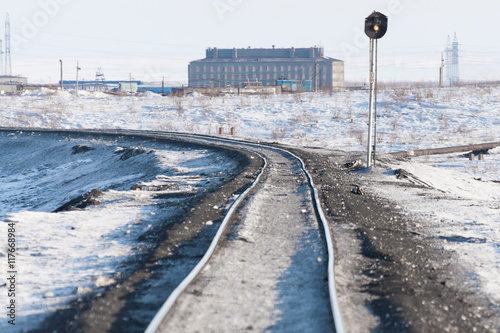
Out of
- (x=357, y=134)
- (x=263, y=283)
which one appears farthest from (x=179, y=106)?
(x=263, y=283)

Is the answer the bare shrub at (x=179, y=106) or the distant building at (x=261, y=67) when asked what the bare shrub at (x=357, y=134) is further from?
the distant building at (x=261, y=67)

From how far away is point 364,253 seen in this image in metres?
8.22

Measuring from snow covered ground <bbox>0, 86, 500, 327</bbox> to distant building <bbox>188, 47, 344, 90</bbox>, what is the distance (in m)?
69.2

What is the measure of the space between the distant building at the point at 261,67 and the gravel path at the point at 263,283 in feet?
418

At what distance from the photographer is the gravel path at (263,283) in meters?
5.54

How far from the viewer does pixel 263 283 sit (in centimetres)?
671

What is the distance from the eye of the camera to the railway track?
554 centimetres

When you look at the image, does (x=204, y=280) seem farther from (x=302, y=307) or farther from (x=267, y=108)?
(x=267, y=108)

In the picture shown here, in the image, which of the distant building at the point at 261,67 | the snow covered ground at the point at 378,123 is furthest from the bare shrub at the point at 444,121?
the distant building at the point at 261,67

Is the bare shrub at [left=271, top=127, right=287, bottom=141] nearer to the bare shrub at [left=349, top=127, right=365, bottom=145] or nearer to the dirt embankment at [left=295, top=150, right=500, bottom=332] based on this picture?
the bare shrub at [left=349, top=127, right=365, bottom=145]

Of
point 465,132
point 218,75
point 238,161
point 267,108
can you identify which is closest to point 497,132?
point 465,132

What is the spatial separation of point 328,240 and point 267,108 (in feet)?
153

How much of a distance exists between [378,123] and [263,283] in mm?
40934

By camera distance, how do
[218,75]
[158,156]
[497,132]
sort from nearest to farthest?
[158,156] → [497,132] → [218,75]
